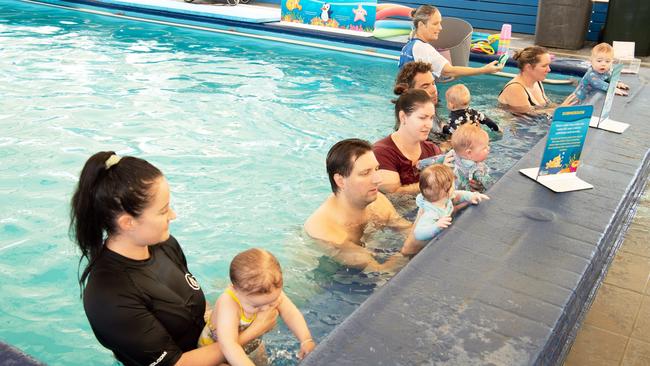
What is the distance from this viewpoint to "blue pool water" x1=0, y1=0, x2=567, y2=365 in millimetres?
3682

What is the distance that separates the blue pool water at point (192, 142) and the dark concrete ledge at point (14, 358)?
44.5 inches

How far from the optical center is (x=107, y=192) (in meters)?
2.13

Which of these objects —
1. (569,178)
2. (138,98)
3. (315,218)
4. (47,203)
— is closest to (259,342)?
(315,218)

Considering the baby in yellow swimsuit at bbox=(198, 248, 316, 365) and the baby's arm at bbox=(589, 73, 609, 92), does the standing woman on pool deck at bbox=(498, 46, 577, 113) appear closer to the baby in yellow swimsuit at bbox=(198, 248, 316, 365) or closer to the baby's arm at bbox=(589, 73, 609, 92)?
the baby's arm at bbox=(589, 73, 609, 92)

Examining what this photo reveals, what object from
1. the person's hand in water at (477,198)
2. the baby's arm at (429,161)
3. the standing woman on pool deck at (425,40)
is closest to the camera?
the person's hand in water at (477,198)

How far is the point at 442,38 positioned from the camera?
Answer: 8.75 m

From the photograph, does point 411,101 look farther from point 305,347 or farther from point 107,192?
point 107,192

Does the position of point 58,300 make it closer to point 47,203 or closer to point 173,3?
point 47,203

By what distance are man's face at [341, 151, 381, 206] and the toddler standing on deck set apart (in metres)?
3.76

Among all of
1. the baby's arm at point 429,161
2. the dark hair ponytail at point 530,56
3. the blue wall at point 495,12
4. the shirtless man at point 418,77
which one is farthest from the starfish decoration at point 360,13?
the baby's arm at point 429,161

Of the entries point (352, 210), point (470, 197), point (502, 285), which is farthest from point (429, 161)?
point (502, 285)

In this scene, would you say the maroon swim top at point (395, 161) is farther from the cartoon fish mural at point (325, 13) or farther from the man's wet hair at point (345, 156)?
the cartoon fish mural at point (325, 13)

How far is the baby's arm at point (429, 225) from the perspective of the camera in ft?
10.6

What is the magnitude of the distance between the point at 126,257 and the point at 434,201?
1.71 m
